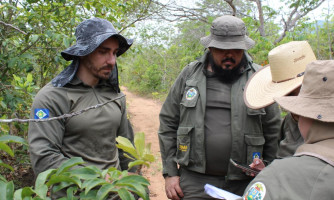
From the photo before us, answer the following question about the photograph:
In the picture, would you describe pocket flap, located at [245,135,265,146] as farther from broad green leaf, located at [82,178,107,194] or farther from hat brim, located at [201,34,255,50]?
broad green leaf, located at [82,178,107,194]

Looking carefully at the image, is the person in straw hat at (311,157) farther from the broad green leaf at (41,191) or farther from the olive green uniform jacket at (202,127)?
the olive green uniform jacket at (202,127)

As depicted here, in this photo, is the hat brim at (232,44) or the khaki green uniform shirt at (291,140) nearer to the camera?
the khaki green uniform shirt at (291,140)

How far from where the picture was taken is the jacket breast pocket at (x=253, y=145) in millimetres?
2205

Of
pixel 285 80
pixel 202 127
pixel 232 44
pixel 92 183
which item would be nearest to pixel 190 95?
pixel 202 127

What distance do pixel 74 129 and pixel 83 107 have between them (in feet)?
0.49

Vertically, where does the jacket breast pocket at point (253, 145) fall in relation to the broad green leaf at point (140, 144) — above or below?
below

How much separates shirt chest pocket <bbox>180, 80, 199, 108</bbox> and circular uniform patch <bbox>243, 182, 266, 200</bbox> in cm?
114

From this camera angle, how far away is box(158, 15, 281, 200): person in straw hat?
2234 millimetres

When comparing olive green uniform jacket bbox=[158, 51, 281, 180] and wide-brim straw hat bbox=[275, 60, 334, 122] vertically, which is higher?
wide-brim straw hat bbox=[275, 60, 334, 122]

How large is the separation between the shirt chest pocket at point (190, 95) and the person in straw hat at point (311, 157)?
1038 millimetres

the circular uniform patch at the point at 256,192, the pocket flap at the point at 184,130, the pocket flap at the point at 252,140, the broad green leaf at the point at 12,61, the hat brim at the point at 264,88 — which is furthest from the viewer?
the broad green leaf at the point at 12,61

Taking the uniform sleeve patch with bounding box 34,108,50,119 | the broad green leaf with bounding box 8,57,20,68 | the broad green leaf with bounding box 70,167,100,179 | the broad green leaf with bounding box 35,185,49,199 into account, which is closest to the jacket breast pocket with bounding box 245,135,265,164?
the broad green leaf with bounding box 70,167,100,179

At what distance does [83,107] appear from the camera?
6.36 ft

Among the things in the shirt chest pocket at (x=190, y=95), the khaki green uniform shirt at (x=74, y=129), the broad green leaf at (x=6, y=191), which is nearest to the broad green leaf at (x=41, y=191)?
the broad green leaf at (x=6, y=191)
